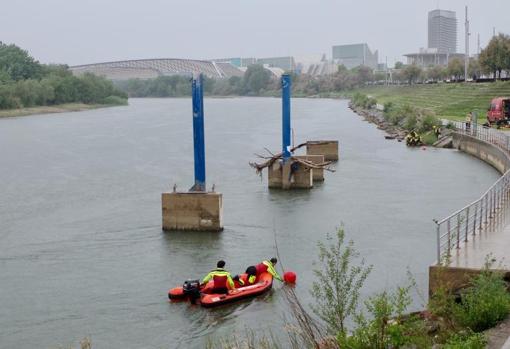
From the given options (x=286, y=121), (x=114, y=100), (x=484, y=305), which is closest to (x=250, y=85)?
(x=114, y=100)

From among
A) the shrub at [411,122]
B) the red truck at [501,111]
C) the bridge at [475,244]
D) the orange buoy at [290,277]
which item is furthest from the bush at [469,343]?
the shrub at [411,122]

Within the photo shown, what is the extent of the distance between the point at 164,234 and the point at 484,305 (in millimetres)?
12817

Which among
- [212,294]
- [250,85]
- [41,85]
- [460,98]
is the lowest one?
[212,294]

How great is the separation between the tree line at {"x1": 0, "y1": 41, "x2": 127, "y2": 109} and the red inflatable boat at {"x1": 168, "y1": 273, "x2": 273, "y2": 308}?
82.2m

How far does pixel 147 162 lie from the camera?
39.6 metres

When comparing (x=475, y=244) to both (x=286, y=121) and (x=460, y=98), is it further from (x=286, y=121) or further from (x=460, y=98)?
(x=460, y=98)

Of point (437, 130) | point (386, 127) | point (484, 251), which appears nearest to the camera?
point (484, 251)

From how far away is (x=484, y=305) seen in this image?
9.51m

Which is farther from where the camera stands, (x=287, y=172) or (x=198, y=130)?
(x=287, y=172)

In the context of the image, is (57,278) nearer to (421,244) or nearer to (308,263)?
(308,263)

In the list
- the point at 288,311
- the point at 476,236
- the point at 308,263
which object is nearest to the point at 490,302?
the point at 476,236

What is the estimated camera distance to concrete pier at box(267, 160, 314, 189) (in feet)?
94.2

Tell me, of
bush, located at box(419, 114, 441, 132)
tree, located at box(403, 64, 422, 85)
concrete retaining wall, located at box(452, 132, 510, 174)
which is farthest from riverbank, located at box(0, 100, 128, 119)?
concrete retaining wall, located at box(452, 132, 510, 174)

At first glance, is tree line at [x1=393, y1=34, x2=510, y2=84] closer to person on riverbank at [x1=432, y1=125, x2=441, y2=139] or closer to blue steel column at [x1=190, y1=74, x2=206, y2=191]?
person on riverbank at [x1=432, y1=125, x2=441, y2=139]
